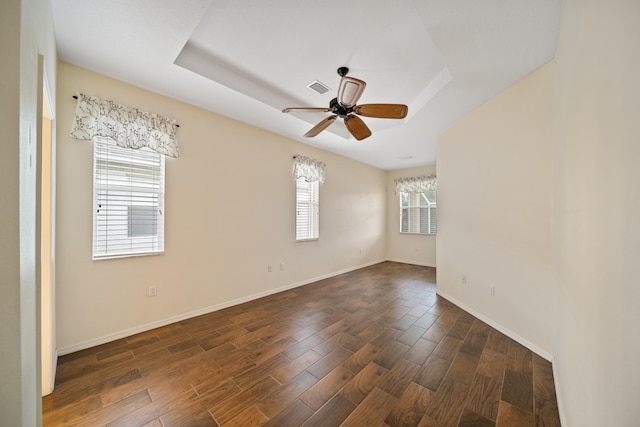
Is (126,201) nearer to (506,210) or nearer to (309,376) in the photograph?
(309,376)

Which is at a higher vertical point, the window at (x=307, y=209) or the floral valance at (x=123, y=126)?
the floral valance at (x=123, y=126)

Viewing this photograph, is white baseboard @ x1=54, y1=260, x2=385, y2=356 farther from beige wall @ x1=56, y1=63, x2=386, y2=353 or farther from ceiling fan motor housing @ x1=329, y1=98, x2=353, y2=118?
ceiling fan motor housing @ x1=329, y1=98, x2=353, y2=118

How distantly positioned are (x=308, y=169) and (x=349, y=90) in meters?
2.38

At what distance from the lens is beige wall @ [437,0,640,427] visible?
68cm

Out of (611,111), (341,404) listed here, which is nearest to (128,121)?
(341,404)

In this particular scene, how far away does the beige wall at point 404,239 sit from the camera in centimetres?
583

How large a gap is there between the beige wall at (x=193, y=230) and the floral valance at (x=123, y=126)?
103 millimetres

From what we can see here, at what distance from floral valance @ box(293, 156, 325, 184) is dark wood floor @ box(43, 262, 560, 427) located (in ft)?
7.76

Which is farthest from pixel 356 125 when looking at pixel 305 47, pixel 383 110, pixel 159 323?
pixel 159 323

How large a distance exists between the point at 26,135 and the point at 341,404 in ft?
6.95

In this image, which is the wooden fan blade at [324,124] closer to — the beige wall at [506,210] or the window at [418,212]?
the beige wall at [506,210]

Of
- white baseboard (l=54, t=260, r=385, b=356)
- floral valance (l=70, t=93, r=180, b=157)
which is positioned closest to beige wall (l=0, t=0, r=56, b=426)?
floral valance (l=70, t=93, r=180, b=157)

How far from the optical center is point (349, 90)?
1.92m

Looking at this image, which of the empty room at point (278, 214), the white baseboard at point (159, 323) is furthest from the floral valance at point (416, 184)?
the white baseboard at point (159, 323)
